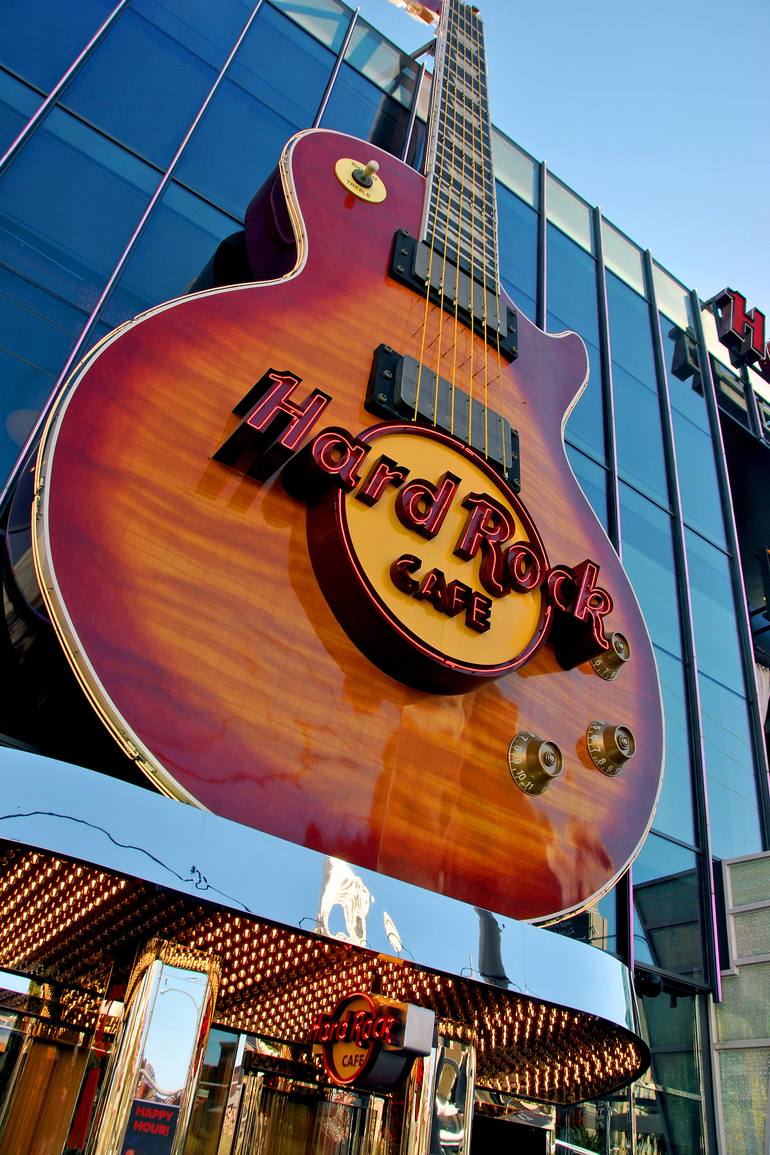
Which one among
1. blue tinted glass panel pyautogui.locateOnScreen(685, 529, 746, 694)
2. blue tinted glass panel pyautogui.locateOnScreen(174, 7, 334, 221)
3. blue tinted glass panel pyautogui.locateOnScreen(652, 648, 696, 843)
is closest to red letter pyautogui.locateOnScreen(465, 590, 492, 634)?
blue tinted glass panel pyautogui.locateOnScreen(652, 648, 696, 843)

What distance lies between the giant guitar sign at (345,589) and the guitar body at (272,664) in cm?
1

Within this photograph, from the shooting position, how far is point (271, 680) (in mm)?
4324

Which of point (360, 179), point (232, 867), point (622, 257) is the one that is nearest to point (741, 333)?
point (622, 257)

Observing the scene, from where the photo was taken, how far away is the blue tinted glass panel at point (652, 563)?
10.7 meters

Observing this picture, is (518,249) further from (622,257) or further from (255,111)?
(255,111)

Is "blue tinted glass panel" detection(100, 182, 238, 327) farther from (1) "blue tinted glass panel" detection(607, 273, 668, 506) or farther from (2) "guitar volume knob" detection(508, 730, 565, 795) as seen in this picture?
(1) "blue tinted glass panel" detection(607, 273, 668, 506)

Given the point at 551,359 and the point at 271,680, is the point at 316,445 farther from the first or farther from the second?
the point at 551,359

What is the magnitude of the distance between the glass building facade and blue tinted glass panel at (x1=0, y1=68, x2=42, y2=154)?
0.02 metres

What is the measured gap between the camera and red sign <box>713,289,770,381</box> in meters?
15.0

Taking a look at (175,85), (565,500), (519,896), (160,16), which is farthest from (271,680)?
(160,16)

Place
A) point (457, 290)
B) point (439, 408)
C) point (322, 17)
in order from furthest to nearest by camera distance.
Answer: point (322, 17) < point (457, 290) < point (439, 408)

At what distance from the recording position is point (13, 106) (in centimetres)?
762

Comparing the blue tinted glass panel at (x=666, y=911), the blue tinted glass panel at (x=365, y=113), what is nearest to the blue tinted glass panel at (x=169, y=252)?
the blue tinted glass panel at (x=365, y=113)

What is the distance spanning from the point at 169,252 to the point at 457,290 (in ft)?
9.07
